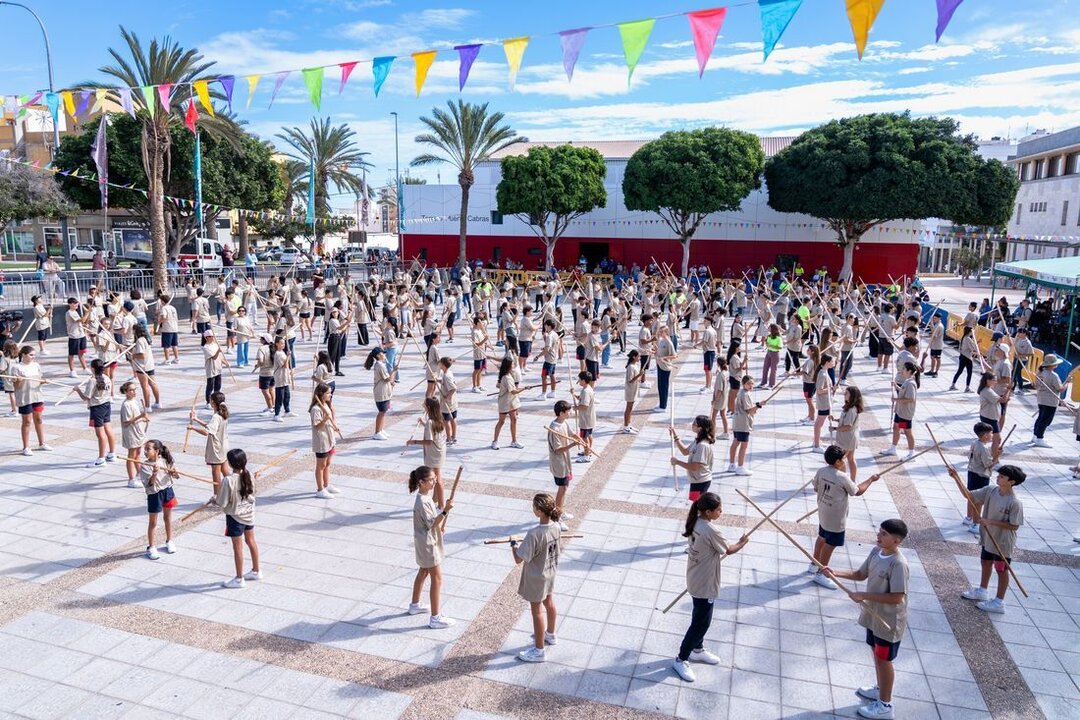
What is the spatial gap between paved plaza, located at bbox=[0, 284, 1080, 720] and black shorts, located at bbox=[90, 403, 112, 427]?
0.68m

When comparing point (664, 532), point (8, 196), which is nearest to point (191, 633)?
point (664, 532)

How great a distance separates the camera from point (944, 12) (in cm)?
923

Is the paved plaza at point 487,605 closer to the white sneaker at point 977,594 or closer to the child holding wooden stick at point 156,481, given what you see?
the white sneaker at point 977,594

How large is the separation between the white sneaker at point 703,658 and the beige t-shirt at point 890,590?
55.2 inches

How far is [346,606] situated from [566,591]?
87.7 inches

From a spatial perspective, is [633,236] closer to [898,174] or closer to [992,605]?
Answer: [898,174]

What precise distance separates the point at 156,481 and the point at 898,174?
32.6 m

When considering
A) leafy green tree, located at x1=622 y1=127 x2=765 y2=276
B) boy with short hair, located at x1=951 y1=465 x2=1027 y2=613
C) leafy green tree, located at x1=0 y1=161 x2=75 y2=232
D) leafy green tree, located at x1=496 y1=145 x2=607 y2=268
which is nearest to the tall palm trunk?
leafy green tree, located at x1=496 y1=145 x2=607 y2=268

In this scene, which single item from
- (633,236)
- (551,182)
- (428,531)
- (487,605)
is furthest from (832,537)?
(633,236)

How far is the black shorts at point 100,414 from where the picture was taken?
10844 millimetres

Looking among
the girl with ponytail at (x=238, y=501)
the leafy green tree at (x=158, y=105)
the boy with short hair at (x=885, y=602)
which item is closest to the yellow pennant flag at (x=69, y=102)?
the leafy green tree at (x=158, y=105)

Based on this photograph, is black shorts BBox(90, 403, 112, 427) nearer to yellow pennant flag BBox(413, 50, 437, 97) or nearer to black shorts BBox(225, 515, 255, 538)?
black shorts BBox(225, 515, 255, 538)

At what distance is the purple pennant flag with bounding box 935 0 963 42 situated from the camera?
915 centimetres

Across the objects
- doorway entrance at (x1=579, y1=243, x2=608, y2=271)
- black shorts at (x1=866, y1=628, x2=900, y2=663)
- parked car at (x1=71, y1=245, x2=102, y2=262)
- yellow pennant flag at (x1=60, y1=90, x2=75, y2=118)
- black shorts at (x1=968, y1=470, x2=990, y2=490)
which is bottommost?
black shorts at (x1=866, y1=628, x2=900, y2=663)
